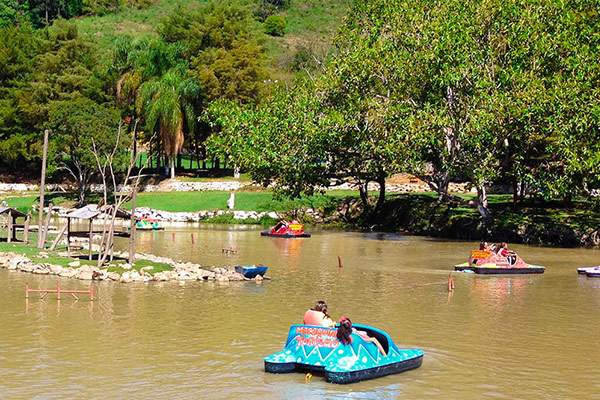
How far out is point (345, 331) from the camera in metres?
18.5

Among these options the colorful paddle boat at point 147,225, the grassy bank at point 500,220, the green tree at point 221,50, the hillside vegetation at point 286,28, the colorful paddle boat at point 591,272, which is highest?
the hillside vegetation at point 286,28

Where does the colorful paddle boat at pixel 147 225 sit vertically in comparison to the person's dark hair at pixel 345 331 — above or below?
above

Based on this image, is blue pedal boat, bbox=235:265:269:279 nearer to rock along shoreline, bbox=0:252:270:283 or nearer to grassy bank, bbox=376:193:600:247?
rock along shoreline, bbox=0:252:270:283

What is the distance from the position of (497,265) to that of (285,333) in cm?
1604

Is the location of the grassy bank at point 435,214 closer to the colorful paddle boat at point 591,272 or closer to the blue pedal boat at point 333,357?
the colorful paddle boat at point 591,272

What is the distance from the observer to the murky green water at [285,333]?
60.2ft

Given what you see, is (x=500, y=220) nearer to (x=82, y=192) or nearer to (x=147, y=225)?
(x=147, y=225)

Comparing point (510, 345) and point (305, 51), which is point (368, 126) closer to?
point (510, 345)

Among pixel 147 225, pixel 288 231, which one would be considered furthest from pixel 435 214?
pixel 147 225

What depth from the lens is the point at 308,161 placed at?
58.9m

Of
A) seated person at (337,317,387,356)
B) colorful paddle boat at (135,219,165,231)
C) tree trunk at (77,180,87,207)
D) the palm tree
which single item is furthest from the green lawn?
seated person at (337,317,387,356)

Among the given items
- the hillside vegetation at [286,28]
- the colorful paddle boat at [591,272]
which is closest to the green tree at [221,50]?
the hillside vegetation at [286,28]

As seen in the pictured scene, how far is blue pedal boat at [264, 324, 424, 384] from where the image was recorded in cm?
1839

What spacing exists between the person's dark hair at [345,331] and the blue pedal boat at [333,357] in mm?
98
